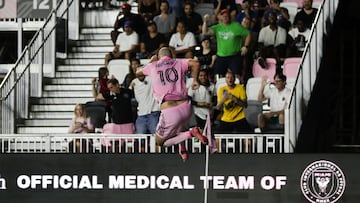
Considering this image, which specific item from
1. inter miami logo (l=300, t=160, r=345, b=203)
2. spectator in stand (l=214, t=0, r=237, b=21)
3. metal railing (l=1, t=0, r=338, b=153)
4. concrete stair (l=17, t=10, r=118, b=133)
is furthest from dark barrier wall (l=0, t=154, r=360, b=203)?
spectator in stand (l=214, t=0, r=237, b=21)

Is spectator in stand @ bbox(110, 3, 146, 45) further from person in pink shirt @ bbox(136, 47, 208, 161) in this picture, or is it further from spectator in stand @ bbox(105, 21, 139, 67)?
person in pink shirt @ bbox(136, 47, 208, 161)

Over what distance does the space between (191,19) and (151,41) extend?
825 mm

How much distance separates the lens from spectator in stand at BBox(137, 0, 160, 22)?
17375mm

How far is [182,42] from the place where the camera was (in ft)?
53.9

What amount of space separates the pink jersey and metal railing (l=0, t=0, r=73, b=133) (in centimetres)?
210

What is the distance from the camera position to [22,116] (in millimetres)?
15977

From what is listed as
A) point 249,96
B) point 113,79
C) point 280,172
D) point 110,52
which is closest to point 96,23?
point 110,52

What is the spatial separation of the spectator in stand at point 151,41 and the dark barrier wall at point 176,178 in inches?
108

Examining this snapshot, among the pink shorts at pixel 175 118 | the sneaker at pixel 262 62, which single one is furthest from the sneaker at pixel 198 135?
the sneaker at pixel 262 62

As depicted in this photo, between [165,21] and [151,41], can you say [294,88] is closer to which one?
[151,41]

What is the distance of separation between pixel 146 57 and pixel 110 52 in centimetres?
80

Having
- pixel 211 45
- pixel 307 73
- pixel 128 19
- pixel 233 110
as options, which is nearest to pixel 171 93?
pixel 233 110

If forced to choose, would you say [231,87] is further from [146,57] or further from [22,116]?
[22,116]

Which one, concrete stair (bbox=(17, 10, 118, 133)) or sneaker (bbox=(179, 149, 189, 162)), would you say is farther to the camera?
concrete stair (bbox=(17, 10, 118, 133))
